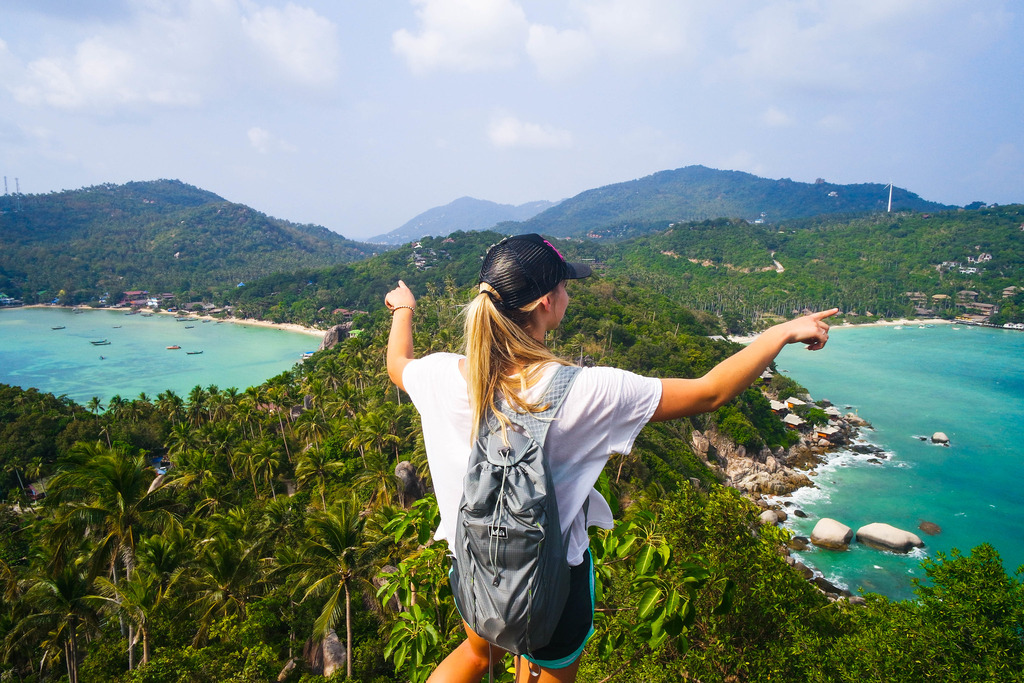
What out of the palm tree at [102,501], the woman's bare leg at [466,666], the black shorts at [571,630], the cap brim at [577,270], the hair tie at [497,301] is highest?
the cap brim at [577,270]

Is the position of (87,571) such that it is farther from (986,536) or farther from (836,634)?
(986,536)

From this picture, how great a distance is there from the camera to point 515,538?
84 cm

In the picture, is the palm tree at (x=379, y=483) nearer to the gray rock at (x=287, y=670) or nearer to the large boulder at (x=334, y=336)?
the gray rock at (x=287, y=670)

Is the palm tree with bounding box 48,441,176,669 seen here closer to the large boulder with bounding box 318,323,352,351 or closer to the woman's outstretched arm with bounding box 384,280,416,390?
the woman's outstretched arm with bounding box 384,280,416,390

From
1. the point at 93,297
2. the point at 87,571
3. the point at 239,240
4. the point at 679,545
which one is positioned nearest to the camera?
the point at 679,545

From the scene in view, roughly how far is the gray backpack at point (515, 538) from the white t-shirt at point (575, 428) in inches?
1.5

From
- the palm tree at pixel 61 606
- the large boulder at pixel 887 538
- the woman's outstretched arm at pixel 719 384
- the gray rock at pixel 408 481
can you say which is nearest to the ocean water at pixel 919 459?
the large boulder at pixel 887 538

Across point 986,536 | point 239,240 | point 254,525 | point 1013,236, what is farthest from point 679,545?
point 239,240

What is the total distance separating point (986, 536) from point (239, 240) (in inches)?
4893

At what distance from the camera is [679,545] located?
16.4 ft

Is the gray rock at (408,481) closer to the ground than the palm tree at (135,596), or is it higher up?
closer to the ground

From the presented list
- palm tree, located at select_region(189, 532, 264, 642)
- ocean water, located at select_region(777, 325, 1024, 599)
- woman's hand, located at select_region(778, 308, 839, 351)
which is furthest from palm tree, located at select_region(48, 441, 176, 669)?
ocean water, located at select_region(777, 325, 1024, 599)

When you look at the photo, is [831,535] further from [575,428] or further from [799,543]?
[575,428]

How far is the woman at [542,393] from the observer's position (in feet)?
3.08
